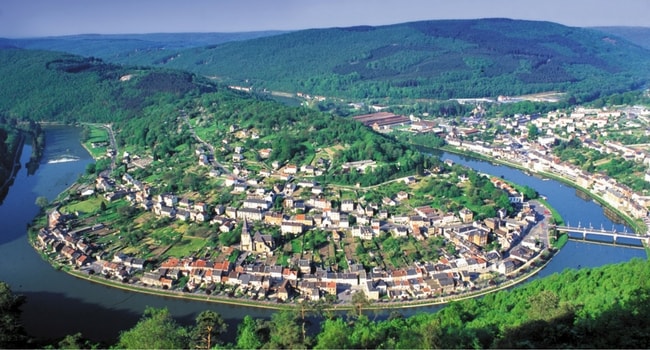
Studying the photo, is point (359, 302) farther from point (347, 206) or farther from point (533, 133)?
point (533, 133)

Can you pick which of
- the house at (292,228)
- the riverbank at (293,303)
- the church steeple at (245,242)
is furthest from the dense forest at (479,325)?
the house at (292,228)

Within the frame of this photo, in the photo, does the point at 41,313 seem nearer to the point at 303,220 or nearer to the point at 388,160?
the point at 303,220

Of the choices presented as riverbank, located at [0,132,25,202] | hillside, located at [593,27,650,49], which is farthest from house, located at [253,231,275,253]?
hillside, located at [593,27,650,49]

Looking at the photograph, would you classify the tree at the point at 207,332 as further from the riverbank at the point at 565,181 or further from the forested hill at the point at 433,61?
the forested hill at the point at 433,61

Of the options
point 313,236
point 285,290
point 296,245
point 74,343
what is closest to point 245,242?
point 296,245

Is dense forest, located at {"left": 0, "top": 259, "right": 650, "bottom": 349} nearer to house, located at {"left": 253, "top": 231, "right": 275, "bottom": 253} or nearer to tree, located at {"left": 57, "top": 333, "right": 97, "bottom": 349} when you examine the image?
tree, located at {"left": 57, "top": 333, "right": 97, "bottom": 349}

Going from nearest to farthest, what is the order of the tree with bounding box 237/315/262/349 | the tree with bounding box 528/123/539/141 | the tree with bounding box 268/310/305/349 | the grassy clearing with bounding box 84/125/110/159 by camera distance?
1. the tree with bounding box 268/310/305/349
2. the tree with bounding box 237/315/262/349
3. the grassy clearing with bounding box 84/125/110/159
4. the tree with bounding box 528/123/539/141
